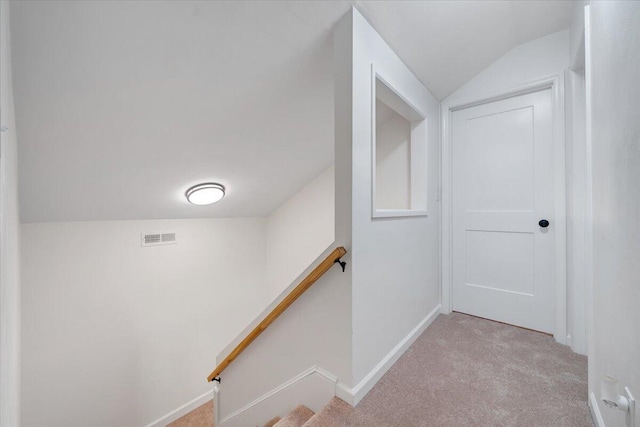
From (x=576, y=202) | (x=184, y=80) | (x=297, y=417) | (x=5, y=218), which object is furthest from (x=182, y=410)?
(x=576, y=202)

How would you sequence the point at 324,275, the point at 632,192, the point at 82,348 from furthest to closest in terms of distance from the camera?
the point at 82,348
the point at 324,275
the point at 632,192

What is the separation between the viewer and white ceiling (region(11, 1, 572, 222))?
1144 mm

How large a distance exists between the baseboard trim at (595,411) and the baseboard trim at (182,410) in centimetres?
337

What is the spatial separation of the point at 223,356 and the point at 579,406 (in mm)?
2156

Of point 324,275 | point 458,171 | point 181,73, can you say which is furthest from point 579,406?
point 181,73

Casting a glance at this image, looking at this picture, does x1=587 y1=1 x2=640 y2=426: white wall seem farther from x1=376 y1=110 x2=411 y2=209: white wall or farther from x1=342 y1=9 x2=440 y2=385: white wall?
x1=376 y1=110 x2=411 y2=209: white wall

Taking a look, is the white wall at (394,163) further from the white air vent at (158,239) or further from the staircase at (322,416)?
the white air vent at (158,239)

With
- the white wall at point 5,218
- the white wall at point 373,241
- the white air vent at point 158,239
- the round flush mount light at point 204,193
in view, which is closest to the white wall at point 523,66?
the white wall at point 373,241

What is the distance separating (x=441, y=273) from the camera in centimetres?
247

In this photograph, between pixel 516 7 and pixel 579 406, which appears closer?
pixel 579 406

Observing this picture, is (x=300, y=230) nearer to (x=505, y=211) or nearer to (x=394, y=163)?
(x=394, y=163)

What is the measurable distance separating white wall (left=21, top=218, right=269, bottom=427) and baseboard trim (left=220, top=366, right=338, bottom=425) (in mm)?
1085

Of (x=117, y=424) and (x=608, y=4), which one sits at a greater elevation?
(x=608, y=4)

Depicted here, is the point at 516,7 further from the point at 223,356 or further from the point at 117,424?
the point at 117,424
